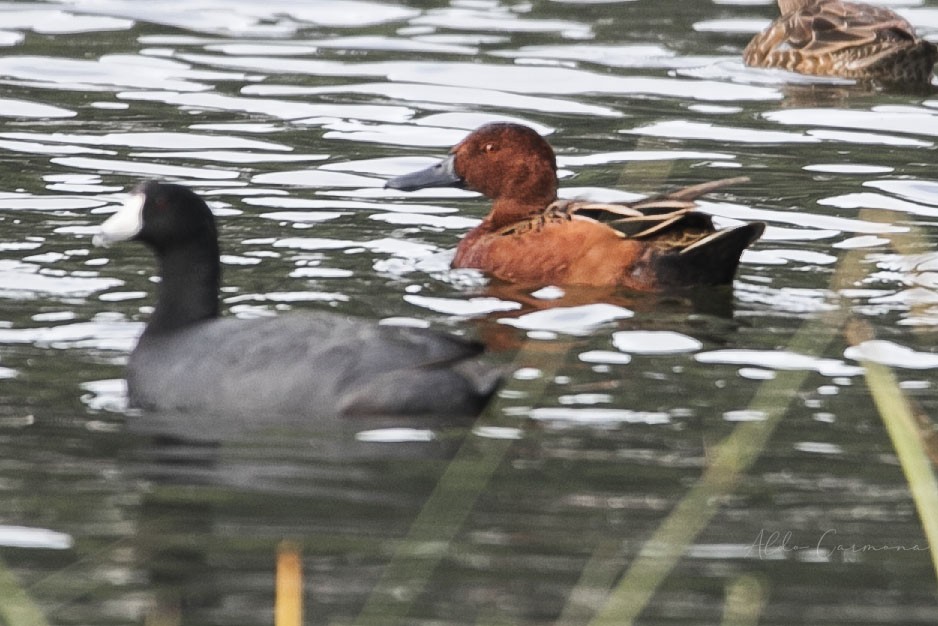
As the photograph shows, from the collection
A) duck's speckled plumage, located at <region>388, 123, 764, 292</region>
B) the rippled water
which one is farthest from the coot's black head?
duck's speckled plumage, located at <region>388, 123, 764, 292</region>

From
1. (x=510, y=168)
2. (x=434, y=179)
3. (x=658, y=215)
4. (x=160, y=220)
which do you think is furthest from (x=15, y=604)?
(x=434, y=179)

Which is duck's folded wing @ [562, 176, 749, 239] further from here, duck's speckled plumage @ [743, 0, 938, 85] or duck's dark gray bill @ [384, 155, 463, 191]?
duck's speckled plumage @ [743, 0, 938, 85]

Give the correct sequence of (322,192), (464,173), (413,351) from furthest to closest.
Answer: (322,192), (464,173), (413,351)

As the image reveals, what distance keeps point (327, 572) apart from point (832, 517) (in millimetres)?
1710

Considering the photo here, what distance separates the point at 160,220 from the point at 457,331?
161cm

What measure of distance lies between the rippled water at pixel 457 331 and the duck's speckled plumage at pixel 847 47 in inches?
8.7

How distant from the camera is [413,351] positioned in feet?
24.8

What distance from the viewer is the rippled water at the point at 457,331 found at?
5.89 m

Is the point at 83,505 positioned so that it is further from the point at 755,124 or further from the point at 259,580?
the point at 755,124

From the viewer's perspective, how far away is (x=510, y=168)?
36.0 feet

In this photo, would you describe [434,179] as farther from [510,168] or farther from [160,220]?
[160,220]

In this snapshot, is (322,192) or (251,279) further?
(322,192)

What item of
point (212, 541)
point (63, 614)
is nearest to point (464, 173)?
point (212, 541)

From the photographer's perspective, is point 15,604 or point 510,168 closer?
point 15,604
